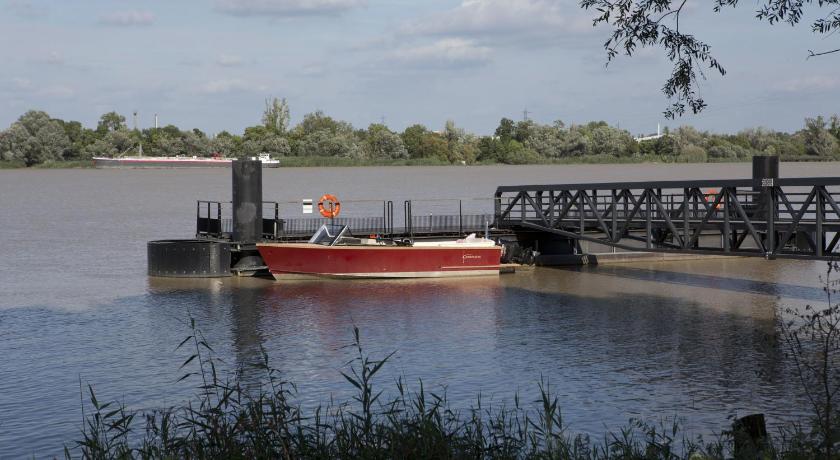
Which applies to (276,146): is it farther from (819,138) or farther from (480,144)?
(819,138)

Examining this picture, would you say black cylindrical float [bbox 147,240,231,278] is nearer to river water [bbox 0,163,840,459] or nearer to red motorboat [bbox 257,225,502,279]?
river water [bbox 0,163,840,459]

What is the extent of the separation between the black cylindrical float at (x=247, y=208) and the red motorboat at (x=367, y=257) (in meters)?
1.73

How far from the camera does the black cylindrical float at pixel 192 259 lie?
3581cm

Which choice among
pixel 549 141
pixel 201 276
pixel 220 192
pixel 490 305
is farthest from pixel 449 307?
pixel 549 141

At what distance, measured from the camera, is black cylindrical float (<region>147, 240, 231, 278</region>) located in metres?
35.8

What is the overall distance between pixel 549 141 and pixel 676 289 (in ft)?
446

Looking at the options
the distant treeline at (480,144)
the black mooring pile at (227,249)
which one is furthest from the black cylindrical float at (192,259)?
the distant treeline at (480,144)

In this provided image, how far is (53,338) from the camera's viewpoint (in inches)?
955

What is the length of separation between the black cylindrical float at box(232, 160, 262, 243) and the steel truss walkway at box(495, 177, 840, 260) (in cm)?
981

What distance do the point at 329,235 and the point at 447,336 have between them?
39.4 ft

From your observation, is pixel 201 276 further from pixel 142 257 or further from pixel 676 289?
pixel 676 289

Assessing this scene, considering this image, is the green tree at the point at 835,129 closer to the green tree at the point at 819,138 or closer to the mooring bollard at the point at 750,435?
the green tree at the point at 819,138

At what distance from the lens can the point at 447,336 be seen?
2419 cm

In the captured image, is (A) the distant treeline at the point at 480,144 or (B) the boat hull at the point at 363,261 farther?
(A) the distant treeline at the point at 480,144
